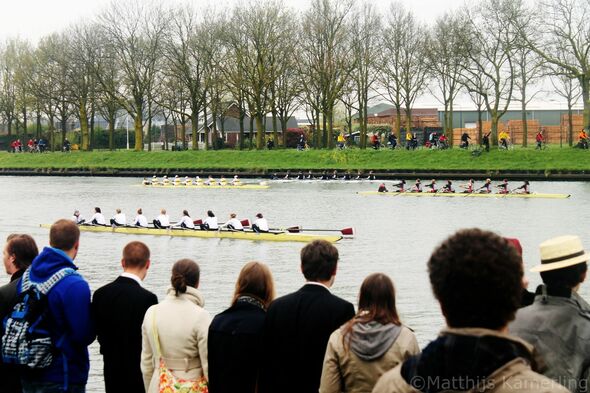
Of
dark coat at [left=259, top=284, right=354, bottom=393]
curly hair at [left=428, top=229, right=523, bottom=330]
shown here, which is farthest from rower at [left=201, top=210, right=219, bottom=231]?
curly hair at [left=428, top=229, right=523, bottom=330]

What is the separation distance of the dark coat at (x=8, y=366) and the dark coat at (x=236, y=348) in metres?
1.66

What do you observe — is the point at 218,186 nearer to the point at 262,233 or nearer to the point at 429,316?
the point at 262,233

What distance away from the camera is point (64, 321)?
679cm

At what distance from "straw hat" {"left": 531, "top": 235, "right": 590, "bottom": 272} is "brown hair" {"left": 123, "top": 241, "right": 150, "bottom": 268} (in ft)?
10.8

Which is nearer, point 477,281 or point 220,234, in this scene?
point 477,281

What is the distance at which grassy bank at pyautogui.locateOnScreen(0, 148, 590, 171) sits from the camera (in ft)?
208

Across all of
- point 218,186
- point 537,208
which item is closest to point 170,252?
point 537,208

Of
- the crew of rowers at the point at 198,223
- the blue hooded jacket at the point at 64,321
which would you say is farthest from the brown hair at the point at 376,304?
the crew of rowers at the point at 198,223

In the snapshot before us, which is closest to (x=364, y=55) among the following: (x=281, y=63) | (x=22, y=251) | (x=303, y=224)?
(x=281, y=63)

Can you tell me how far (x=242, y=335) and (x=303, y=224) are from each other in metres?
32.3

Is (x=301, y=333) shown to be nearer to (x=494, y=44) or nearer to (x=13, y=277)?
(x=13, y=277)

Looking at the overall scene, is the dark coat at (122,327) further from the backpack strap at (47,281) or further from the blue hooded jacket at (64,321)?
the backpack strap at (47,281)

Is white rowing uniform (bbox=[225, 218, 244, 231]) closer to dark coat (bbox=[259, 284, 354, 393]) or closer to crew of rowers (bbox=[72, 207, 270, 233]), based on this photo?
crew of rowers (bbox=[72, 207, 270, 233])

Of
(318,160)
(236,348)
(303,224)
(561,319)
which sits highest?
(318,160)
